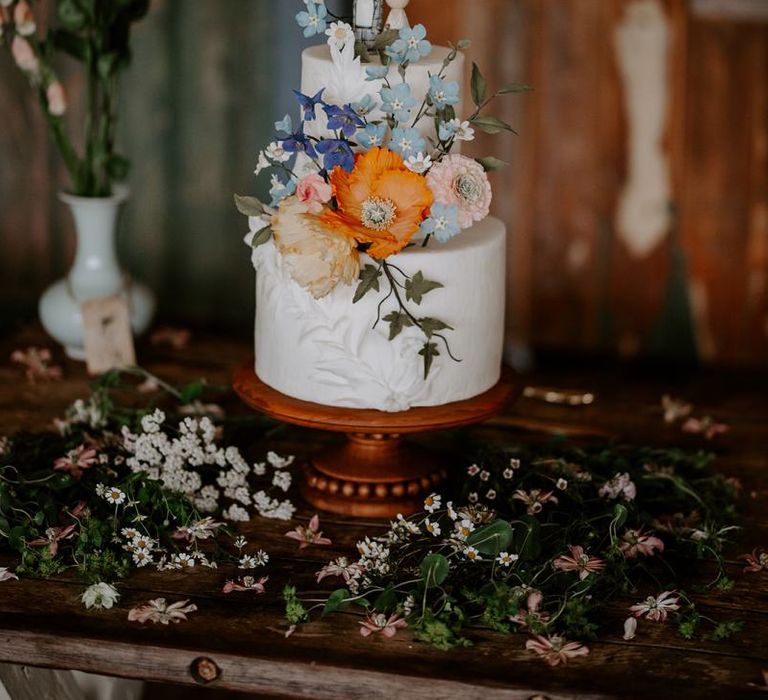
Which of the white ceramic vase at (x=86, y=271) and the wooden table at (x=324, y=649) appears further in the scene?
the white ceramic vase at (x=86, y=271)

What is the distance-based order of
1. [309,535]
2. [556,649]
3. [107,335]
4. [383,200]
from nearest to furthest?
[556,649]
[383,200]
[309,535]
[107,335]

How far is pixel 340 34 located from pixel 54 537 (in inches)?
26.3

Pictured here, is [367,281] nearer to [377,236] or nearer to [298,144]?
[377,236]

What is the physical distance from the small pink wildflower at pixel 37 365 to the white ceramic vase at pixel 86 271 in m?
0.04

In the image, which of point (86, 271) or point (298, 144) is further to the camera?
point (86, 271)

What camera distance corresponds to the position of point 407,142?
4.53 feet

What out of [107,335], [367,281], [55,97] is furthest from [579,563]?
[55,97]

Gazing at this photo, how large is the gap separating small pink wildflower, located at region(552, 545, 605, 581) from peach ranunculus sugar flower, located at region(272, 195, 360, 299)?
395mm

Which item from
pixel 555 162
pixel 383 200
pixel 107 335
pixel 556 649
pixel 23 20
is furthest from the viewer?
pixel 555 162

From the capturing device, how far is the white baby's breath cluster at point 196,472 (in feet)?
5.09

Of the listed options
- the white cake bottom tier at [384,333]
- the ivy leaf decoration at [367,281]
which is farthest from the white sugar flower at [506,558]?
the ivy leaf decoration at [367,281]

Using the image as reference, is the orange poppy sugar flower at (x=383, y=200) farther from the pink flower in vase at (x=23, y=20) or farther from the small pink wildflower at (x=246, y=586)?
the pink flower in vase at (x=23, y=20)

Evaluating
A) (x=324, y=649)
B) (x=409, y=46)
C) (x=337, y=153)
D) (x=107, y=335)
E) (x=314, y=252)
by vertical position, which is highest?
(x=409, y=46)

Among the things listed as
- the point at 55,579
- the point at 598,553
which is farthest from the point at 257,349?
the point at 598,553
